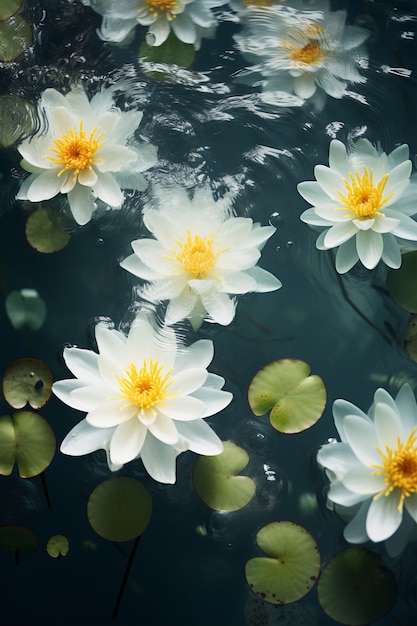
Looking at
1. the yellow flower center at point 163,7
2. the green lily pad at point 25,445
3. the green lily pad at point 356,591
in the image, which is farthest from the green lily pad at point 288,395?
the yellow flower center at point 163,7

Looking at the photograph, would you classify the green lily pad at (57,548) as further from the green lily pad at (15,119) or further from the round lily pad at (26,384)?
the green lily pad at (15,119)

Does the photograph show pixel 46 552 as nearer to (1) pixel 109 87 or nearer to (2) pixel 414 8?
(1) pixel 109 87

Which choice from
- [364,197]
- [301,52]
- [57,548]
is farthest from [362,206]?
[57,548]

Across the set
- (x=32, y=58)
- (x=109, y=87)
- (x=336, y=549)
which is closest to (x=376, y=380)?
(x=336, y=549)

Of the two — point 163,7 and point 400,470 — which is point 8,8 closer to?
point 163,7

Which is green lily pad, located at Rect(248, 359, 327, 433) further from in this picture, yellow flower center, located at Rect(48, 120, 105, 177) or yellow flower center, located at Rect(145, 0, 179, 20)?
yellow flower center, located at Rect(145, 0, 179, 20)

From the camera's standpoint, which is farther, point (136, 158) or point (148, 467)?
point (136, 158)
